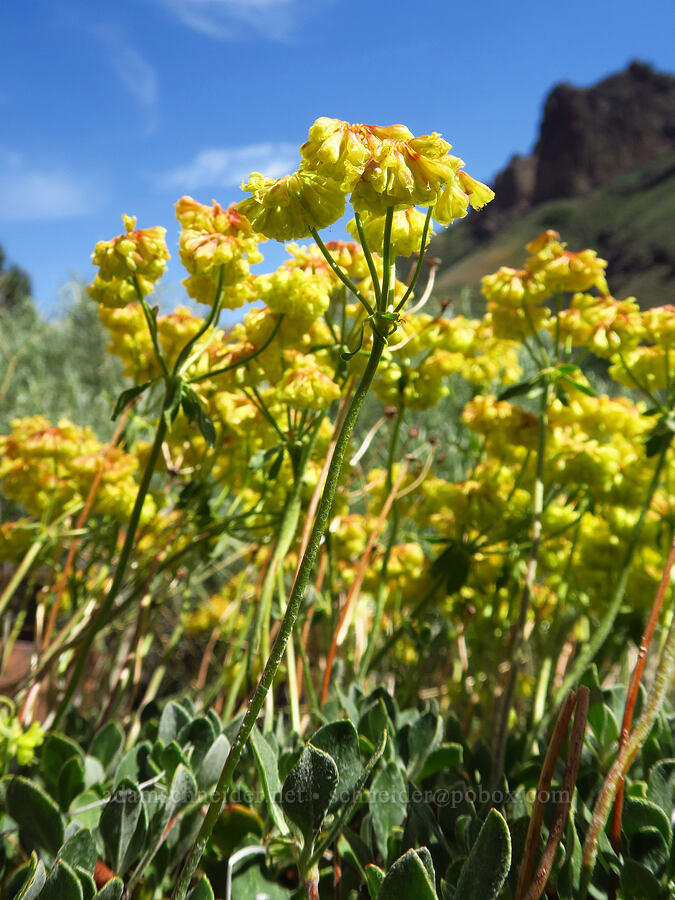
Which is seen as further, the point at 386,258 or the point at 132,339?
the point at 132,339

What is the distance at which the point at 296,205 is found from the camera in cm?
76

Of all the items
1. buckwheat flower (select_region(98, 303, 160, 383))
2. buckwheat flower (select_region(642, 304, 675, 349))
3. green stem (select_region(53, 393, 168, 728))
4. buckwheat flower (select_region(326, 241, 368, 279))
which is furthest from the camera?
buckwheat flower (select_region(98, 303, 160, 383))

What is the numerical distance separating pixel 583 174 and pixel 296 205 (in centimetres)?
7561

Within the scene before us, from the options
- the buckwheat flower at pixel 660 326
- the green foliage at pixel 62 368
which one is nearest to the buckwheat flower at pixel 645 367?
the buckwheat flower at pixel 660 326

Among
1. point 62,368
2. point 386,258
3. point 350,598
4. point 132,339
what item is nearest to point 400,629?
point 350,598

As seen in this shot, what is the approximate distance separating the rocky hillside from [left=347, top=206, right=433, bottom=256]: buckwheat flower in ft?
160

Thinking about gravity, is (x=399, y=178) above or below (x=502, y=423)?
above

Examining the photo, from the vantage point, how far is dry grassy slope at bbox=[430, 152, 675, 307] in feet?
116

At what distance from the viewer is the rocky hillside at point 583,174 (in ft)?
164

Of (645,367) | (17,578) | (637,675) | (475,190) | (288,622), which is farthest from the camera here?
(17,578)

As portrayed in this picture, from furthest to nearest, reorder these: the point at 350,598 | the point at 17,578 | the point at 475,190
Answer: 1. the point at 17,578
2. the point at 350,598
3. the point at 475,190

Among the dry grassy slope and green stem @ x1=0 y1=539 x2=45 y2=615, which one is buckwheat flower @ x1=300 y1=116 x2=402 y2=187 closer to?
green stem @ x1=0 y1=539 x2=45 y2=615

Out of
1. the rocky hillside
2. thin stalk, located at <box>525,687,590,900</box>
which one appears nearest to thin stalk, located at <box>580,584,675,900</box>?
thin stalk, located at <box>525,687,590,900</box>

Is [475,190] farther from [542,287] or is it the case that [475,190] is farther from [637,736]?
[542,287]
